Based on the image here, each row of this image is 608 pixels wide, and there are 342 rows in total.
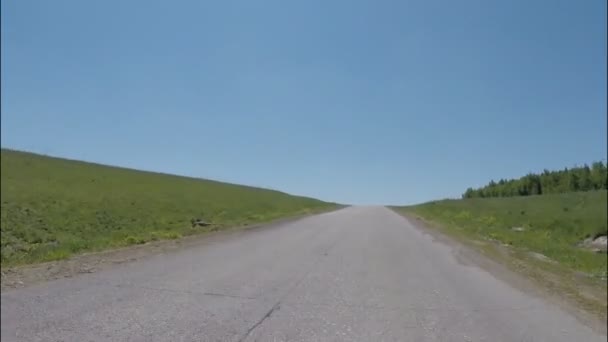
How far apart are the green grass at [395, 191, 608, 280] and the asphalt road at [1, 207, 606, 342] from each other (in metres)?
7.13

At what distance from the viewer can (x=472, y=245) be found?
657 inches

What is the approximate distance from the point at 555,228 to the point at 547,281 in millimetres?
22708

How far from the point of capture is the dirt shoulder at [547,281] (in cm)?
723

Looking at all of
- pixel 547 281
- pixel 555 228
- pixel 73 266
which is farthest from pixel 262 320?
pixel 555 228

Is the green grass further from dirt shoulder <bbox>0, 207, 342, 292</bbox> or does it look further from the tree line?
the tree line

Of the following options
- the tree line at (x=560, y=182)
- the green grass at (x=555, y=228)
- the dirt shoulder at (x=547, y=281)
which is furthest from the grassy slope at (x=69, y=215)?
the tree line at (x=560, y=182)

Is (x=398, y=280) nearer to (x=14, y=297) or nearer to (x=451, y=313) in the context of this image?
(x=451, y=313)

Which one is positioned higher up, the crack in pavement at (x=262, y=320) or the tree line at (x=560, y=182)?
the tree line at (x=560, y=182)

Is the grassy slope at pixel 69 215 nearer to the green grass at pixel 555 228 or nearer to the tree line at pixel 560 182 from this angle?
the green grass at pixel 555 228

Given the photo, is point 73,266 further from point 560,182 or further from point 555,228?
point 560,182

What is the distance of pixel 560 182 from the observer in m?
81.8

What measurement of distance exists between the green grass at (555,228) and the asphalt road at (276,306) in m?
7.13

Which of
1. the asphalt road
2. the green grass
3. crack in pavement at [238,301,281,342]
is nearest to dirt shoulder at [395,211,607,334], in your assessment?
the asphalt road

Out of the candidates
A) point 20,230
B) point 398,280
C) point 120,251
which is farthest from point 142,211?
point 398,280
